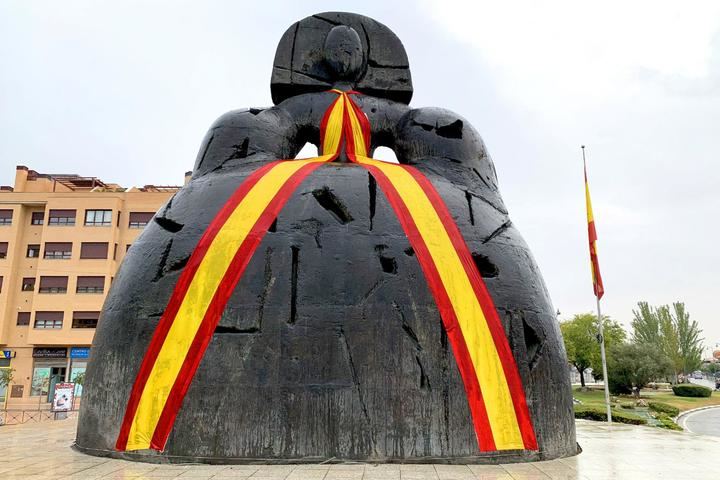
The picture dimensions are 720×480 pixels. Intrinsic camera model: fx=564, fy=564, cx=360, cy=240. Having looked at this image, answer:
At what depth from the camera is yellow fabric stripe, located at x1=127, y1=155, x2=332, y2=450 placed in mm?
7090

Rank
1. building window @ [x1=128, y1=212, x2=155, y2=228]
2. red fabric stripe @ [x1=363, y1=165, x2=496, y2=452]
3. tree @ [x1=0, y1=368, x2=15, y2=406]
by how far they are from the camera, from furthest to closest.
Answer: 1. building window @ [x1=128, y1=212, x2=155, y2=228]
2. tree @ [x1=0, y1=368, x2=15, y2=406]
3. red fabric stripe @ [x1=363, y1=165, x2=496, y2=452]

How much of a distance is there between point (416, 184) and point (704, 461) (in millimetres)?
5624

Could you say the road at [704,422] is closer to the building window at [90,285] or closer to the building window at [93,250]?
the building window at [90,285]

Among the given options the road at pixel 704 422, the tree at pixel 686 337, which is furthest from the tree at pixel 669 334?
the road at pixel 704 422

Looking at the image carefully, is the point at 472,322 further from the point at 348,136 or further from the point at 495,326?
the point at 348,136

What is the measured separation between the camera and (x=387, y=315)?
7289 millimetres

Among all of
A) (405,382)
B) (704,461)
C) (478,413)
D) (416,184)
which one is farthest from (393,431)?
(704,461)

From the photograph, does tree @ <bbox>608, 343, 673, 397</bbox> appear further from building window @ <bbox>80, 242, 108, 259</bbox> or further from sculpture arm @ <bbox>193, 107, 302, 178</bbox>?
Answer: sculpture arm @ <bbox>193, 107, 302, 178</bbox>

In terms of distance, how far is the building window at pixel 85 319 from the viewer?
34906 millimetres

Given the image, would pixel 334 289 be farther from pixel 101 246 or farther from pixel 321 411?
pixel 101 246

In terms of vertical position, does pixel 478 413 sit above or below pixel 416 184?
below

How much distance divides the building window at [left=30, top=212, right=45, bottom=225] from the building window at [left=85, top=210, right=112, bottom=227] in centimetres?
383

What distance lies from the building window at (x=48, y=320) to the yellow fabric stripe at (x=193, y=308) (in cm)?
3246

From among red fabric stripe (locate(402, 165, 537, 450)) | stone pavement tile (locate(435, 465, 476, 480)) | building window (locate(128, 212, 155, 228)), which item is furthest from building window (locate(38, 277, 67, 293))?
stone pavement tile (locate(435, 465, 476, 480))
